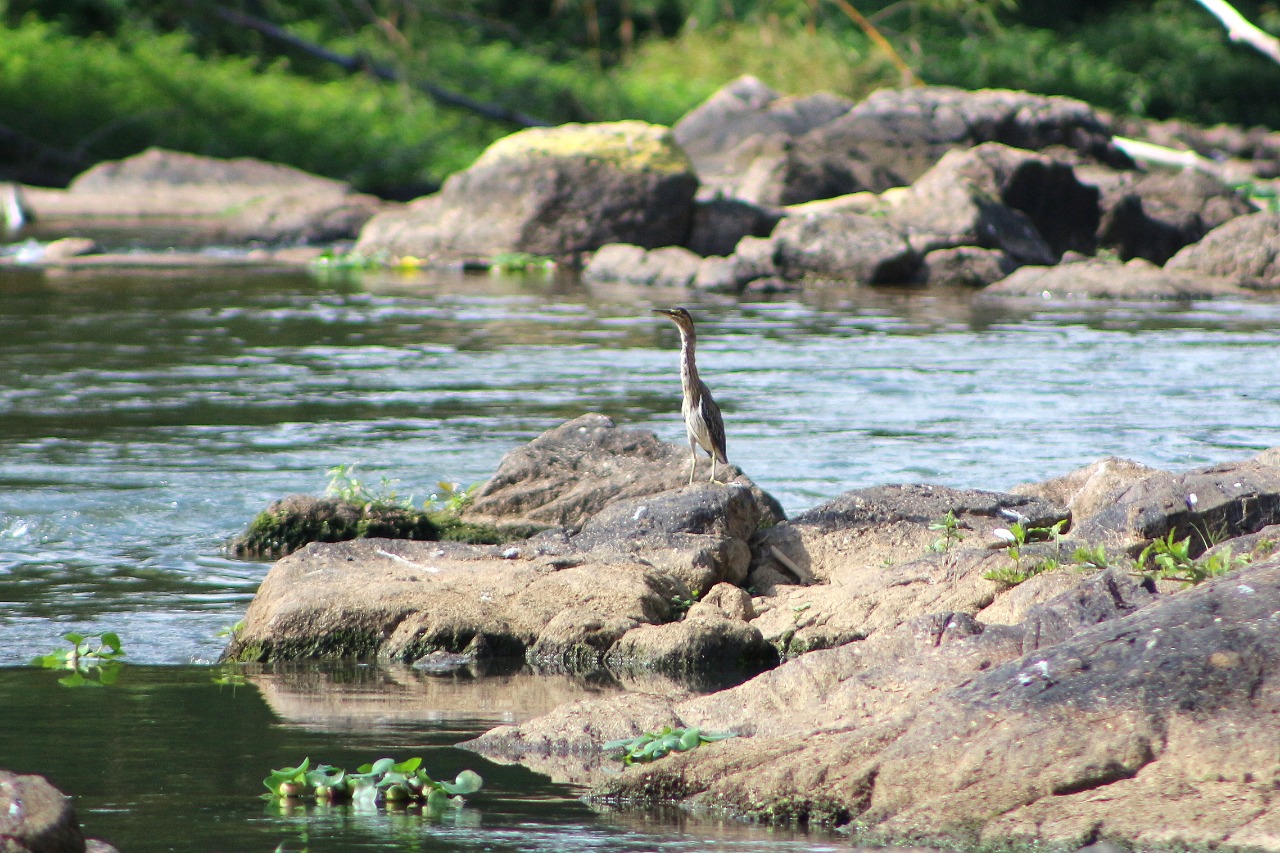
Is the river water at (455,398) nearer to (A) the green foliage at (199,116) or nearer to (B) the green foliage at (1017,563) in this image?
(B) the green foliage at (1017,563)

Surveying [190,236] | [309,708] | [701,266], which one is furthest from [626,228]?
[309,708]

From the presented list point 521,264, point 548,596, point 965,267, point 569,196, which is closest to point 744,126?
point 569,196

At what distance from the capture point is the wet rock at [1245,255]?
68.7 ft

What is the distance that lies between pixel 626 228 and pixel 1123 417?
11.8 metres

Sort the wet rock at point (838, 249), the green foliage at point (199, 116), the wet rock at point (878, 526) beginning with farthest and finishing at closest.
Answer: the green foliage at point (199, 116) < the wet rock at point (838, 249) < the wet rock at point (878, 526)

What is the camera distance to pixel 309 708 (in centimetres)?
582

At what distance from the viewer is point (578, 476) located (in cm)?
862

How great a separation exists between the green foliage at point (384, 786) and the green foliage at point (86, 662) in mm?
1672

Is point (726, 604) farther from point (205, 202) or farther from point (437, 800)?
point (205, 202)

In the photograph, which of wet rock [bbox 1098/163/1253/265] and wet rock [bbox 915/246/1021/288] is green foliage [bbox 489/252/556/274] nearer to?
wet rock [bbox 915/246/1021/288]

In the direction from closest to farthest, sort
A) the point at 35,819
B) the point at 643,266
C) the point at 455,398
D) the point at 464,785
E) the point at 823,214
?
the point at 35,819, the point at 464,785, the point at 455,398, the point at 823,214, the point at 643,266

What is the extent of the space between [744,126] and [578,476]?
72.3 feet

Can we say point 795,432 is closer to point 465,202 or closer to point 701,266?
point 701,266

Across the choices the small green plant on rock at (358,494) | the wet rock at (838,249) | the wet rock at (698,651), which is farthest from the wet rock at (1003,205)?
the wet rock at (698,651)
